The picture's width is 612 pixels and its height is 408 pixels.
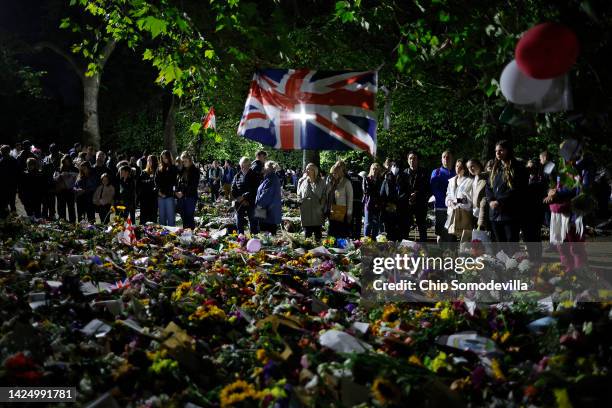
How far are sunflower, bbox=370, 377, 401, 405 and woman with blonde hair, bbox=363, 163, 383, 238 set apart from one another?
27.1ft

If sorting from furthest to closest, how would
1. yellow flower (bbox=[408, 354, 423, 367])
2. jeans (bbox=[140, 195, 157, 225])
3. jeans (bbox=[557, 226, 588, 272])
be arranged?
jeans (bbox=[140, 195, 157, 225]), jeans (bbox=[557, 226, 588, 272]), yellow flower (bbox=[408, 354, 423, 367])

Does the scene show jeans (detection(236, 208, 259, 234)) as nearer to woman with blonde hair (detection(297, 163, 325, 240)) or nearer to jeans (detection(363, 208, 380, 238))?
woman with blonde hair (detection(297, 163, 325, 240))

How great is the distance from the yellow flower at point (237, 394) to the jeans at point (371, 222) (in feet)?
26.9

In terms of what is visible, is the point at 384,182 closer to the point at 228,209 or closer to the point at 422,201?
the point at 422,201

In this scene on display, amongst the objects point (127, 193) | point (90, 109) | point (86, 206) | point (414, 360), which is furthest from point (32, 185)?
point (90, 109)

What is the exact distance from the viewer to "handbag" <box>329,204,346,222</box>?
10.4 m

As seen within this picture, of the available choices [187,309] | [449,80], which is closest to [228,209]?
[449,80]

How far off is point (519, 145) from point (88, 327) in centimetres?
1985

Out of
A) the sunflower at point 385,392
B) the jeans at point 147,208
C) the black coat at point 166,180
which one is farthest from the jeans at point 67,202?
the sunflower at point 385,392

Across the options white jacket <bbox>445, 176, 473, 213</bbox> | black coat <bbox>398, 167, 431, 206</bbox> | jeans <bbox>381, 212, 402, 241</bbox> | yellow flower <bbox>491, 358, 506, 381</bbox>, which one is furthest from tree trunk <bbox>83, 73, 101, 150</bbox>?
yellow flower <bbox>491, 358, 506, 381</bbox>

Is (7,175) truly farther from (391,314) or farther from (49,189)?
(391,314)

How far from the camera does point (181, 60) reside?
23.3 ft

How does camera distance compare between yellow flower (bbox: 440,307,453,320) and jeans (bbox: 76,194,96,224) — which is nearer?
yellow flower (bbox: 440,307,453,320)

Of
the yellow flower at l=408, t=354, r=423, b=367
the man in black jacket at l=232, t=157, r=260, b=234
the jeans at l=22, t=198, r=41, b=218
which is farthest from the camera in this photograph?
the jeans at l=22, t=198, r=41, b=218
